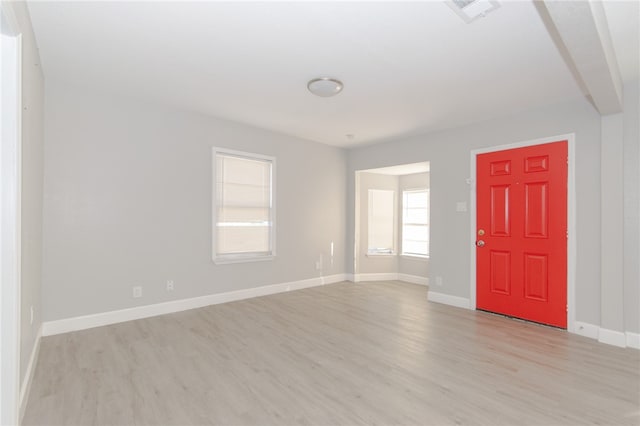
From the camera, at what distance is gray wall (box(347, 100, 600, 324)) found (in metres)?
3.47

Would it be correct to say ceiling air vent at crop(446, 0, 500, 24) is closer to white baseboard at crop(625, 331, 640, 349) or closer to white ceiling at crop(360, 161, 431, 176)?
white ceiling at crop(360, 161, 431, 176)

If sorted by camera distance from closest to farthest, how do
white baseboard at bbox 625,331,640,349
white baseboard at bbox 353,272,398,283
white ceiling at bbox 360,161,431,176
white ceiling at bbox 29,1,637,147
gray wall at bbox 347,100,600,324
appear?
1. white ceiling at bbox 29,1,637,147
2. white baseboard at bbox 625,331,640,349
3. gray wall at bbox 347,100,600,324
4. white ceiling at bbox 360,161,431,176
5. white baseboard at bbox 353,272,398,283

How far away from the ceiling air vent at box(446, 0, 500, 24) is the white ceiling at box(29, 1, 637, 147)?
66mm

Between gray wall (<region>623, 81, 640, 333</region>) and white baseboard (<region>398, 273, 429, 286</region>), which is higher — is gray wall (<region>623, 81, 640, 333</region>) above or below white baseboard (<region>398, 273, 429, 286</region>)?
above

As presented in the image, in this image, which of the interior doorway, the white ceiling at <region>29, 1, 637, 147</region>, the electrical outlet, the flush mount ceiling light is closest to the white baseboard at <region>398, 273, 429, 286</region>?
the interior doorway

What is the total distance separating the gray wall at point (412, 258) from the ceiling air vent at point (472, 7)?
4222 millimetres

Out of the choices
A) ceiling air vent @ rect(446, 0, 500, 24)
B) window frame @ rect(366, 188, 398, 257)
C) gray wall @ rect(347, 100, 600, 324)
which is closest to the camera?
ceiling air vent @ rect(446, 0, 500, 24)

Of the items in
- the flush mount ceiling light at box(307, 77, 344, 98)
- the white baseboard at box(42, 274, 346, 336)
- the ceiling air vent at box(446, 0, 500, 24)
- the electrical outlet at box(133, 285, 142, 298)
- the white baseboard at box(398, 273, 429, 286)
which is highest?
the ceiling air vent at box(446, 0, 500, 24)

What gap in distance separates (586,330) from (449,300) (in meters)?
1.57

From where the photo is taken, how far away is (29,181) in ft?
7.82

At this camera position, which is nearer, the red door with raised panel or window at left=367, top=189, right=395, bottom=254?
the red door with raised panel

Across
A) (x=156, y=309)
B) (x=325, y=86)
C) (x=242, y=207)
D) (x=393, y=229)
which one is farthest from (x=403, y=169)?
(x=156, y=309)

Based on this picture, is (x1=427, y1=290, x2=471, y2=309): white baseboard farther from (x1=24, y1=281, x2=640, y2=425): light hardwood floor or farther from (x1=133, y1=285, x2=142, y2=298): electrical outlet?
(x1=133, y1=285, x2=142, y2=298): electrical outlet

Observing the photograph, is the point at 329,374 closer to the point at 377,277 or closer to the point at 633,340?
the point at 633,340
